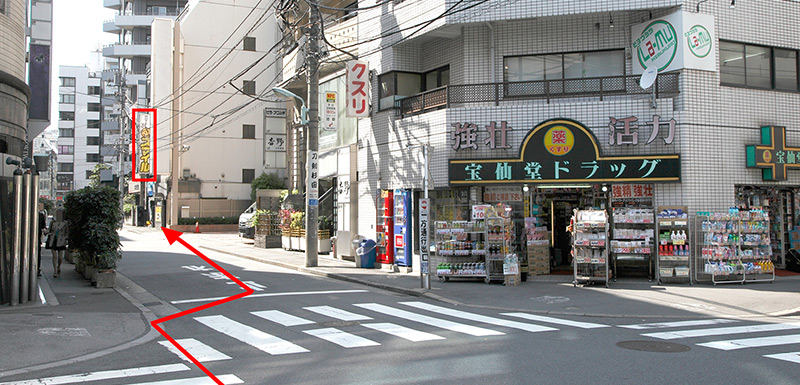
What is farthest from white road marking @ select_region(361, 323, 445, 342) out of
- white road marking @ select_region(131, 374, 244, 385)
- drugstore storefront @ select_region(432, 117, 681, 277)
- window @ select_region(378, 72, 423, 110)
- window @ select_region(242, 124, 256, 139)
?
window @ select_region(242, 124, 256, 139)

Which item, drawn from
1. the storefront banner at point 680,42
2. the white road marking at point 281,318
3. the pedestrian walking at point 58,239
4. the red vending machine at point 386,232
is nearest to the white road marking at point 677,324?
the white road marking at point 281,318

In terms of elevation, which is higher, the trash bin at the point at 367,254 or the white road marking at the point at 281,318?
the trash bin at the point at 367,254

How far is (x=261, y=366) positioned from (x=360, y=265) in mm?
12264

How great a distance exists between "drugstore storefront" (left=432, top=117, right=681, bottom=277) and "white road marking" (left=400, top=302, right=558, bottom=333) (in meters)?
4.16

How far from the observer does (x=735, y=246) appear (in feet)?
50.1

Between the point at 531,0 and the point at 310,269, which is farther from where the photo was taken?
the point at 310,269

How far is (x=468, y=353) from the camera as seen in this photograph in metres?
8.10

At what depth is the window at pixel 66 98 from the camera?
300 ft

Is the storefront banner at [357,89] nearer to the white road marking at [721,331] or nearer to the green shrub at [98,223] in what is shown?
the green shrub at [98,223]

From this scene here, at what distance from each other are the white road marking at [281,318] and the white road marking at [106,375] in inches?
124

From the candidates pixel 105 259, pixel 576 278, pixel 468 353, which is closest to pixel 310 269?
pixel 105 259

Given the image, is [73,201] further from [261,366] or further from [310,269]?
[261,366]

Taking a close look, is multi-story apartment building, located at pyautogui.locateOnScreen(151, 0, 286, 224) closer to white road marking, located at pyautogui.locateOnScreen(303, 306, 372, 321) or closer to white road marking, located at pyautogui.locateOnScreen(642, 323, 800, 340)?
white road marking, located at pyautogui.locateOnScreen(303, 306, 372, 321)

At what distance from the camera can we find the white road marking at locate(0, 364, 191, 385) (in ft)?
22.4
